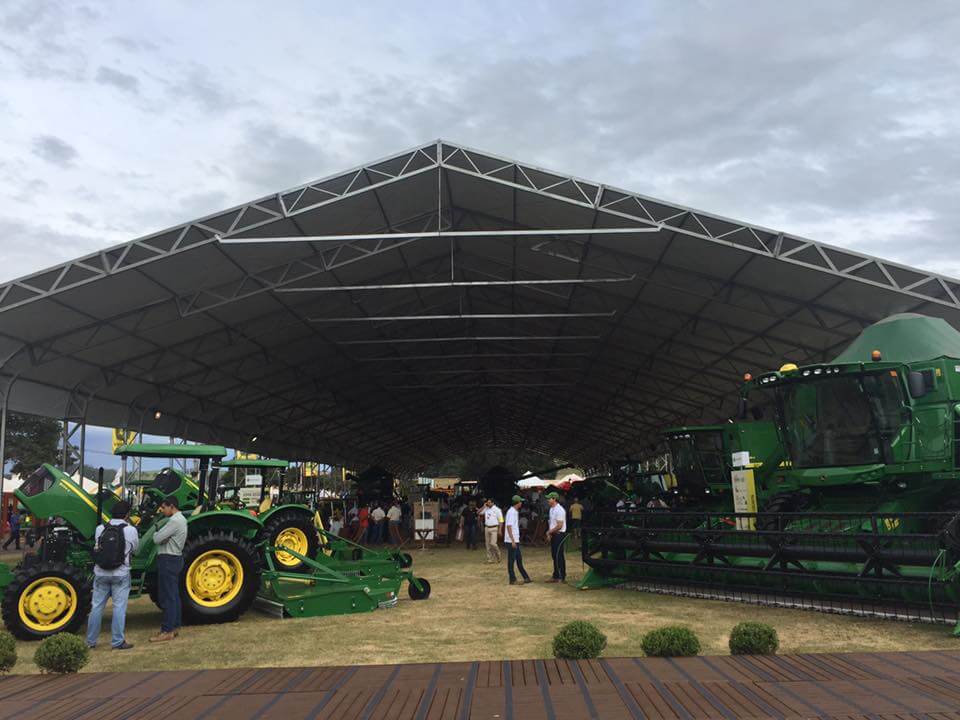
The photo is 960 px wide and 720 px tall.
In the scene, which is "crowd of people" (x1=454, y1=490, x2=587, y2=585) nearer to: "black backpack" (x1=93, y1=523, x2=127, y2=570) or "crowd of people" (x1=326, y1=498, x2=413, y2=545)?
"crowd of people" (x1=326, y1=498, x2=413, y2=545)

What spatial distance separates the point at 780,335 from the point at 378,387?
66.2 ft

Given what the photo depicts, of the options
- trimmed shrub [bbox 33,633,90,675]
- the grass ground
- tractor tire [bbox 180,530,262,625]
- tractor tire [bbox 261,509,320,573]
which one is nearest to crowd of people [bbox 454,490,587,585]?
the grass ground

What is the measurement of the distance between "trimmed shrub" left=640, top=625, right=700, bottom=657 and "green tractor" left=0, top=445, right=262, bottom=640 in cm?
520

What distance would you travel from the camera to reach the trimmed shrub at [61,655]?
5.82m

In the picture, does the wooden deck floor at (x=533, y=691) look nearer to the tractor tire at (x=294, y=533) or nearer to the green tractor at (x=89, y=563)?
the green tractor at (x=89, y=563)

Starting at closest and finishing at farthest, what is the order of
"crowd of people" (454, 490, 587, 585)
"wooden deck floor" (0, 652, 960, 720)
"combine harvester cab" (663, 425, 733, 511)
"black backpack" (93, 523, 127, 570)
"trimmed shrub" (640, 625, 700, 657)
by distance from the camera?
"wooden deck floor" (0, 652, 960, 720), "trimmed shrub" (640, 625, 700, 657), "black backpack" (93, 523, 127, 570), "crowd of people" (454, 490, 587, 585), "combine harvester cab" (663, 425, 733, 511)

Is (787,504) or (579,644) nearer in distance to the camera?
(579,644)

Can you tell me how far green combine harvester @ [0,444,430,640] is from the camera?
818 centimetres

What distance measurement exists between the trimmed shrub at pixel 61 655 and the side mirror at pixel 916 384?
9.14 metres

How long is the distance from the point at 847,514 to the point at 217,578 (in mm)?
7353

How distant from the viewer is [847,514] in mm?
8609

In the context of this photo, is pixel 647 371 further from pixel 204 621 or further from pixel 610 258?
pixel 204 621

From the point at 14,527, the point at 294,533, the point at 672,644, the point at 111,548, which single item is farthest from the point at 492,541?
the point at 14,527

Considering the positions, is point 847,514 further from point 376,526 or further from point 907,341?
point 376,526
